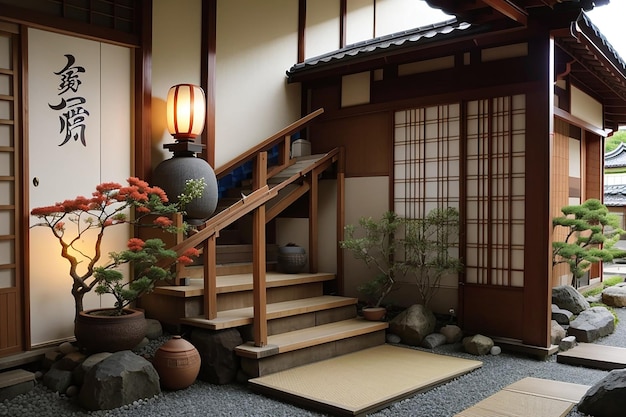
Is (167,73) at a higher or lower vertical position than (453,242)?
higher

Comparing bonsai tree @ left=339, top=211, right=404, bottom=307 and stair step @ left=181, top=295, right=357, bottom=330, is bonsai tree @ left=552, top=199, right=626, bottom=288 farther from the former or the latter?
stair step @ left=181, top=295, right=357, bottom=330

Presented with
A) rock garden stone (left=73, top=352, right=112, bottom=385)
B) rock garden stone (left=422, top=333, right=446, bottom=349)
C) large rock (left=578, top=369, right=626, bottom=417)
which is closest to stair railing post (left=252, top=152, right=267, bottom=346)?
rock garden stone (left=73, top=352, right=112, bottom=385)

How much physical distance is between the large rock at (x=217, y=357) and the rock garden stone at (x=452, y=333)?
2.58m

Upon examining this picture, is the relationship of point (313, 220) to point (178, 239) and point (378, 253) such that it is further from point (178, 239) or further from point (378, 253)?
point (178, 239)

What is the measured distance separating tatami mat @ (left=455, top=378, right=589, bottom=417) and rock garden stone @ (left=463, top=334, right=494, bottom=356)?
894 mm

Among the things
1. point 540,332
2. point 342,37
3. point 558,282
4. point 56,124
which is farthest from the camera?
point 342,37

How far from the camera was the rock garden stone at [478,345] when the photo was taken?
597 centimetres

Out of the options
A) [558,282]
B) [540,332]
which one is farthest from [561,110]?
[540,332]

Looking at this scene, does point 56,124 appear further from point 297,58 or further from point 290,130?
point 297,58

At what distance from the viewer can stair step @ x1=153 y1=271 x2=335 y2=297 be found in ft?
18.1

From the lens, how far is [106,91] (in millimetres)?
5934

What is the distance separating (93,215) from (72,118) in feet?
3.35

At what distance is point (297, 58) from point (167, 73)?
8.67 ft

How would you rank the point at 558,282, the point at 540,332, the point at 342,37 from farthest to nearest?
the point at 342,37
the point at 558,282
the point at 540,332
